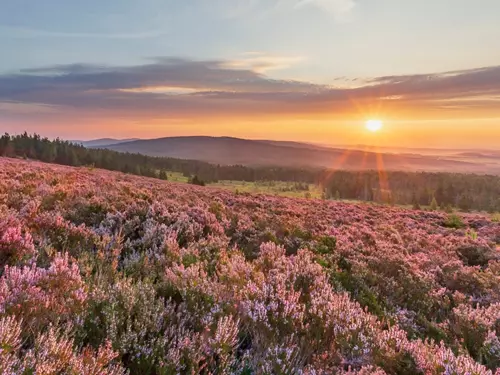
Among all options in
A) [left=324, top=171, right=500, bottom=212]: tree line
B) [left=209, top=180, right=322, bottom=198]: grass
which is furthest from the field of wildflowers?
[left=324, top=171, right=500, bottom=212]: tree line

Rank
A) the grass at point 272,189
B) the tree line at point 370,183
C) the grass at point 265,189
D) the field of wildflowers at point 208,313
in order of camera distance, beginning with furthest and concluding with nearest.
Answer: the tree line at point 370,183 → the grass at point 265,189 → the grass at point 272,189 → the field of wildflowers at point 208,313

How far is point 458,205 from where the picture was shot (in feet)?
262

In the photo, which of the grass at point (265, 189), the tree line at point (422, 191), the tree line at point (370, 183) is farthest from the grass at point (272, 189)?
the tree line at point (422, 191)

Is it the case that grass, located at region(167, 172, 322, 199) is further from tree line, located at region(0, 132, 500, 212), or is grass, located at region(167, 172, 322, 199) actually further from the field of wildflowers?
the field of wildflowers

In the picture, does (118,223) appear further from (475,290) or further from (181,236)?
(475,290)

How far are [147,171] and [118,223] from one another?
82.9 meters

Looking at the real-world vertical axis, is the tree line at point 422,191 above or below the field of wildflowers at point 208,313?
below

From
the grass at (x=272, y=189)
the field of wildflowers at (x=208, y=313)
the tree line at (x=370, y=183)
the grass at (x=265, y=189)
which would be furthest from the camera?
the tree line at (x=370, y=183)

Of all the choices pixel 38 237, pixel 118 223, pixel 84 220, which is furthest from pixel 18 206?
pixel 38 237

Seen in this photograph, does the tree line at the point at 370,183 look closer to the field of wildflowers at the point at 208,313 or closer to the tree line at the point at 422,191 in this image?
the tree line at the point at 422,191

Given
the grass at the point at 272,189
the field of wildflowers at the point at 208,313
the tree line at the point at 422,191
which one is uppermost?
the field of wildflowers at the point at 208,313

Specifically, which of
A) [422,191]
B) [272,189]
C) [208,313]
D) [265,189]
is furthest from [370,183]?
[208,313]

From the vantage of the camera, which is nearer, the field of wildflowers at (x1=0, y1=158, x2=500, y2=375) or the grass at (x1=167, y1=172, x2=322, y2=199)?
the field of wildflowers at (x1=0, y1=158, x2=500, y2=375)

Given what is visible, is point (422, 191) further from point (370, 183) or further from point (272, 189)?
point (272, 189)
